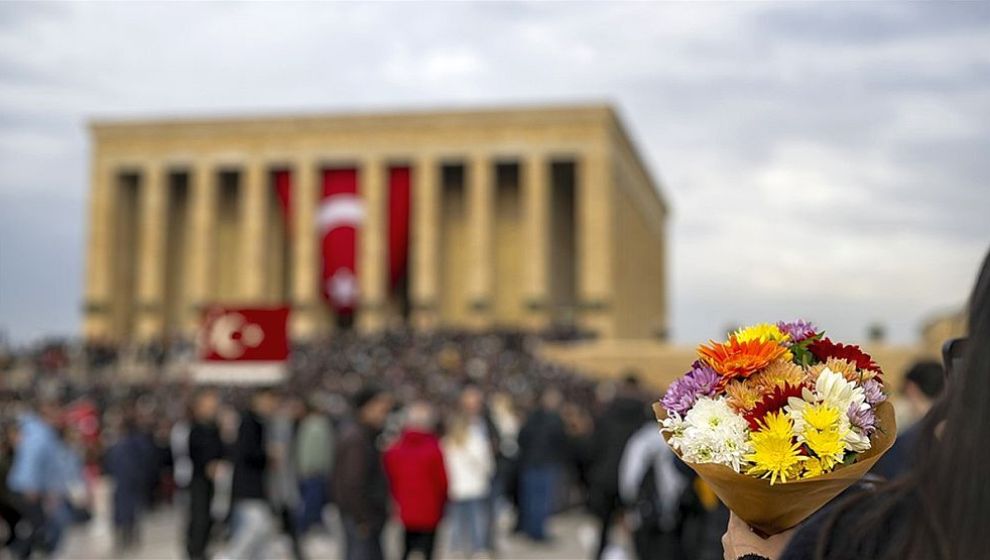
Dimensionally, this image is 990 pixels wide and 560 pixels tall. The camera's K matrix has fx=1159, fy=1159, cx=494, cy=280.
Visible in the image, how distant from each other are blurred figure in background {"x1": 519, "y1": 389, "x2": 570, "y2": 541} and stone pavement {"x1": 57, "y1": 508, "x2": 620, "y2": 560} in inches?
11.7

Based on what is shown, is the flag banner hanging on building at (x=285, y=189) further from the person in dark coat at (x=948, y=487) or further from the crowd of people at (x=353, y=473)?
the person in dark coat at (x=948, y=487)

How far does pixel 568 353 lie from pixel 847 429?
3214cm

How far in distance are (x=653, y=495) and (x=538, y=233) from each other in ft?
125

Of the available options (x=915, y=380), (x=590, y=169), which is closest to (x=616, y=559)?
(x=915, y=380)

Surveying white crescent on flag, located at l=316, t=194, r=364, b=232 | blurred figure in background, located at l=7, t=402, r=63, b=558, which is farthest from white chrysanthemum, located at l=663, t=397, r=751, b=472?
white crescent on flag, located at l=316, t=194, r=364, b=232

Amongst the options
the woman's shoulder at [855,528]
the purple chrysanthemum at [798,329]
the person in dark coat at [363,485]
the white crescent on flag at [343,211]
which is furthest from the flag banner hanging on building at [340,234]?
the woman's shoulder at [855,528]

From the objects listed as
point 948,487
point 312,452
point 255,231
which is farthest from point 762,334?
point 255,231

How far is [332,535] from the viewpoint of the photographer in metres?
14.2

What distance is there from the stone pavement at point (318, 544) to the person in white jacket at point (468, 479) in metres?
0.61

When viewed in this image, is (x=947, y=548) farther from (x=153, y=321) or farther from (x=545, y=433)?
(x=153, y=321)

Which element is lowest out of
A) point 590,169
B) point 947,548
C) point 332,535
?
point 332,535

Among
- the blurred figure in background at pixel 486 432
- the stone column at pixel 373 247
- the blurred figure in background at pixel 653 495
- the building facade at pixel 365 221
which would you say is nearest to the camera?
the blurred figure in background at pixel 653 495

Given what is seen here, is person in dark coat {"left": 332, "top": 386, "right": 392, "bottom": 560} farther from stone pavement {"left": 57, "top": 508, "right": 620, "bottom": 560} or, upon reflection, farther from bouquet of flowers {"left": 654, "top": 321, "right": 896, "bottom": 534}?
bouquet of flowers {"left": 654, "top": 321, "right": 896, "bottom": 534}

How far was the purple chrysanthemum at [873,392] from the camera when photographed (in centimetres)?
215
